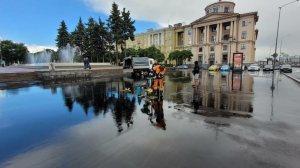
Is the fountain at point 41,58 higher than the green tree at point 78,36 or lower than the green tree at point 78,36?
lower

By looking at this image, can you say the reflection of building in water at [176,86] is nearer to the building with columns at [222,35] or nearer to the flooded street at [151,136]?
the flooded street at [151,136]

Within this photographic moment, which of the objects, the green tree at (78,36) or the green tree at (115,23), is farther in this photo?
the green tree at (78,36)

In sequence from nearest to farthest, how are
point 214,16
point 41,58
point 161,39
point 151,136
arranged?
1. point 151,136
2. point 41,58
3. point 214,16
4. point 161,39

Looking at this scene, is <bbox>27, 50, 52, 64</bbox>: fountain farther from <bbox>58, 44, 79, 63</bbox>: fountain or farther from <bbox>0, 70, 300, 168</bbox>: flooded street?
<bbox>0, 70, 300, 168</bbox>: flooded street

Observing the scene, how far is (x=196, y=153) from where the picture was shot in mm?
3119

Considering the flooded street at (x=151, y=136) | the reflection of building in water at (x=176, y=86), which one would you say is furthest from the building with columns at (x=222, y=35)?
the flooded street at (x=151, y=136)

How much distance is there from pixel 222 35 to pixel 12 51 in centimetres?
7492

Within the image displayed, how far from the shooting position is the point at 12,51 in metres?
57.6

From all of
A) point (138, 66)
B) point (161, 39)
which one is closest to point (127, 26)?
point (138, 66)

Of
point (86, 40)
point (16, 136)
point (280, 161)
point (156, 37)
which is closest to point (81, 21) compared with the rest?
point (86, 40)

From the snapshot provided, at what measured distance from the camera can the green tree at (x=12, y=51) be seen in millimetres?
56713

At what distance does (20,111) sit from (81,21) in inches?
1740

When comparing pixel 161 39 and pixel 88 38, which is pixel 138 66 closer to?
pixel 88 38

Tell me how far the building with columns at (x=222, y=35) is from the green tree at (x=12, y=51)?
207 feet
